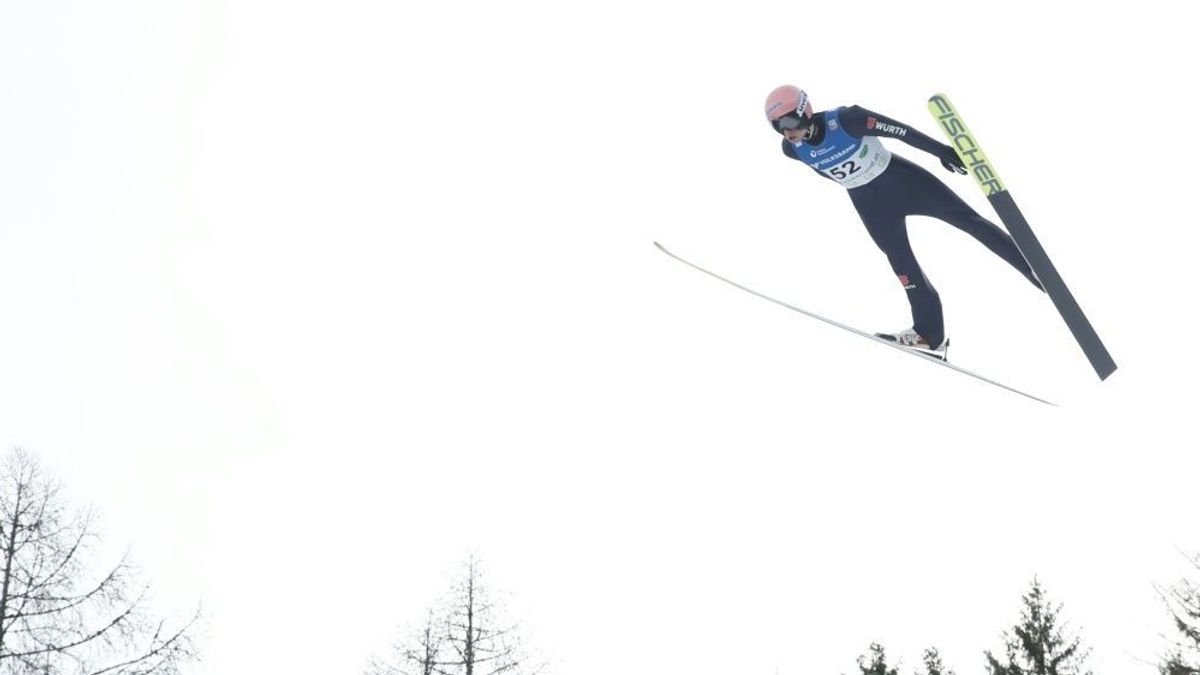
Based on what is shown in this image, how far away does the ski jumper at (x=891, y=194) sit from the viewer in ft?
24.7

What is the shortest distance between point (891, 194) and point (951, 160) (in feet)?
2.84

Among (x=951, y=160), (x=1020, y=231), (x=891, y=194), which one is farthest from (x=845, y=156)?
(x=1020, y=231)

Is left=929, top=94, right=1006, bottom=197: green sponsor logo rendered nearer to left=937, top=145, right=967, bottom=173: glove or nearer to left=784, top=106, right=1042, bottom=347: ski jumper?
left=937, top=145, right=967, bottom=173: glove

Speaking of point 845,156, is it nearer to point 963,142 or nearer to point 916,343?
point 963,142

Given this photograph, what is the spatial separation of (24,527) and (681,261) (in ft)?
27.5

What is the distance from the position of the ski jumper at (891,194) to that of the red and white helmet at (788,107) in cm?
13

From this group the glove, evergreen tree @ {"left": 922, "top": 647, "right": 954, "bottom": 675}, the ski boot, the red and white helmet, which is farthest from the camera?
evergreen tree @ {"left": 922, "top": 647, "right": 954, "bottom": 675}

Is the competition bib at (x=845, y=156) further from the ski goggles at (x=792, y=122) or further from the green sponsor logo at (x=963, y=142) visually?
the green sponsor logo at (x=963, y=142)

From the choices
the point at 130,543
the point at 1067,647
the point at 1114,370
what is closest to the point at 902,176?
the point at 1114,370

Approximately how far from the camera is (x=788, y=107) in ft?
24.2

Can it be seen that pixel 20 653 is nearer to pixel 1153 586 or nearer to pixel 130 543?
pixel 130 543

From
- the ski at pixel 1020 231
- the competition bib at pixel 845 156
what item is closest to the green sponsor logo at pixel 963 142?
the ski at pixel 1020 231

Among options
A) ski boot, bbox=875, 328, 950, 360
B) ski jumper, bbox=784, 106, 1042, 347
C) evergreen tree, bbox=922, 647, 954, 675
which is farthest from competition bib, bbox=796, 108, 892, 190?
evergreen tree, bbox=922, 647, 954, 675

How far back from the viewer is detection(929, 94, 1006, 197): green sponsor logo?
720 cm
